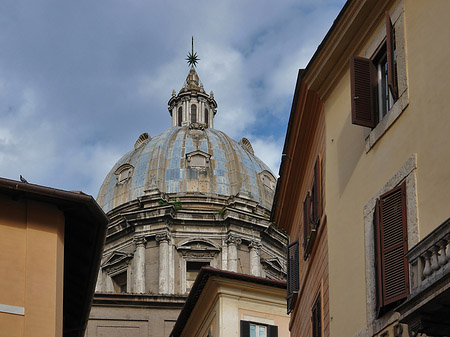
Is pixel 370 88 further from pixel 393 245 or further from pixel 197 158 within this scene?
pixel 197 158

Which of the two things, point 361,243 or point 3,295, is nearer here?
point 361,243

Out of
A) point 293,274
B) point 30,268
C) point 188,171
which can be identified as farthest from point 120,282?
point 30,268

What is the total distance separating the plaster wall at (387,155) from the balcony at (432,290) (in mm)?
1387

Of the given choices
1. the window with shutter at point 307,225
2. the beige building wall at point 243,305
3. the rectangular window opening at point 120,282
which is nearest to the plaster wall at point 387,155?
the window with shutter at point 307,225

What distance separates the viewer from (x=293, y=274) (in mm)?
26859

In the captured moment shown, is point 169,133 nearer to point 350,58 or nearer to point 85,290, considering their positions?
point 85,290

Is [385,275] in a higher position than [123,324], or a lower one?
lower

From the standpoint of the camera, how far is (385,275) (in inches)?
615

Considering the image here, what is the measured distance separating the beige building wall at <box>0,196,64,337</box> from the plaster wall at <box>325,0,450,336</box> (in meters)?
6.25

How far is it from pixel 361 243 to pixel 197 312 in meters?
22.2

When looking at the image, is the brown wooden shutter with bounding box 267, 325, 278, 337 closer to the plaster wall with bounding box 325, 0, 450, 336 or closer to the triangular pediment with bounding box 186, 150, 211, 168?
the plaster wall with bounding box 325, 0, 450, 336

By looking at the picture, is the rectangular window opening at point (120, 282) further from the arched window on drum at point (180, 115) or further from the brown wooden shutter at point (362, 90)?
the brown wooden shutter at point (362, 90)

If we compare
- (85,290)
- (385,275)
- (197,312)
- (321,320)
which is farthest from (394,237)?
(197,312)

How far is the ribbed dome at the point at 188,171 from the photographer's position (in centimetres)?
6925
